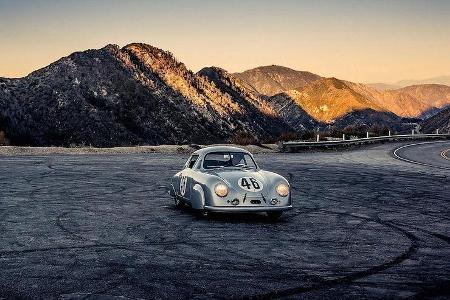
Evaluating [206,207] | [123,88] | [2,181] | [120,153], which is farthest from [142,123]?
[206,207]

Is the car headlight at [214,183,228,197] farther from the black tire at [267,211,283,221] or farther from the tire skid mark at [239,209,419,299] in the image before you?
the tire skid mark at [239,209,419,299]

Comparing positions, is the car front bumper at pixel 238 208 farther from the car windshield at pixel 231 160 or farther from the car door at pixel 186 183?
the car windshield at pixel 231 160

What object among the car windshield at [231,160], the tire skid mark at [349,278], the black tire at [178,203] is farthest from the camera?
the black tire at [178,203]

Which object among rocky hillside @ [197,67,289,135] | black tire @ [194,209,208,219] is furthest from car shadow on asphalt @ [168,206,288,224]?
rocky hillside @ [197,67,289,135]

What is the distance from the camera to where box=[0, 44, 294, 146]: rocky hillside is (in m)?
74.7

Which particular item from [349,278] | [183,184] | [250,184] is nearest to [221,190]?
[250,184]

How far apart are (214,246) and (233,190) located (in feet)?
7.08

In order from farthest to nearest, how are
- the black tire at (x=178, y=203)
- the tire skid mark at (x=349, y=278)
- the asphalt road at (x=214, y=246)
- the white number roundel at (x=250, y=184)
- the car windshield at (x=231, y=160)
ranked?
the black tire at (x=178, y=203) → the car windshield at (x=231, y=160) → the white number roundel at (x=250, y=184) → the asphalt road at (x=214, y=246) → the tire skid mark at (x=349, y=278)

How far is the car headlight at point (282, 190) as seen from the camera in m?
10.5

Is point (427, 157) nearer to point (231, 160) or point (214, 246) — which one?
point (231, 160)

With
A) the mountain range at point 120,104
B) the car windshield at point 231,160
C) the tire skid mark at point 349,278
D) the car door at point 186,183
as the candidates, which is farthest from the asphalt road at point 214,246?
the mountain range at point 120,104

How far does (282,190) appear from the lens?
34.6 ft

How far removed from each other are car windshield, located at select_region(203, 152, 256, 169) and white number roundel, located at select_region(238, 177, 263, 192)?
3.73 feet

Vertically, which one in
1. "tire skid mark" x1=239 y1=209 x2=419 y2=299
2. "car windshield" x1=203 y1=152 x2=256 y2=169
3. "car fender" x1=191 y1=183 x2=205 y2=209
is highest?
"car windshield" x1=203 y1=152 x2=256 y2=169
